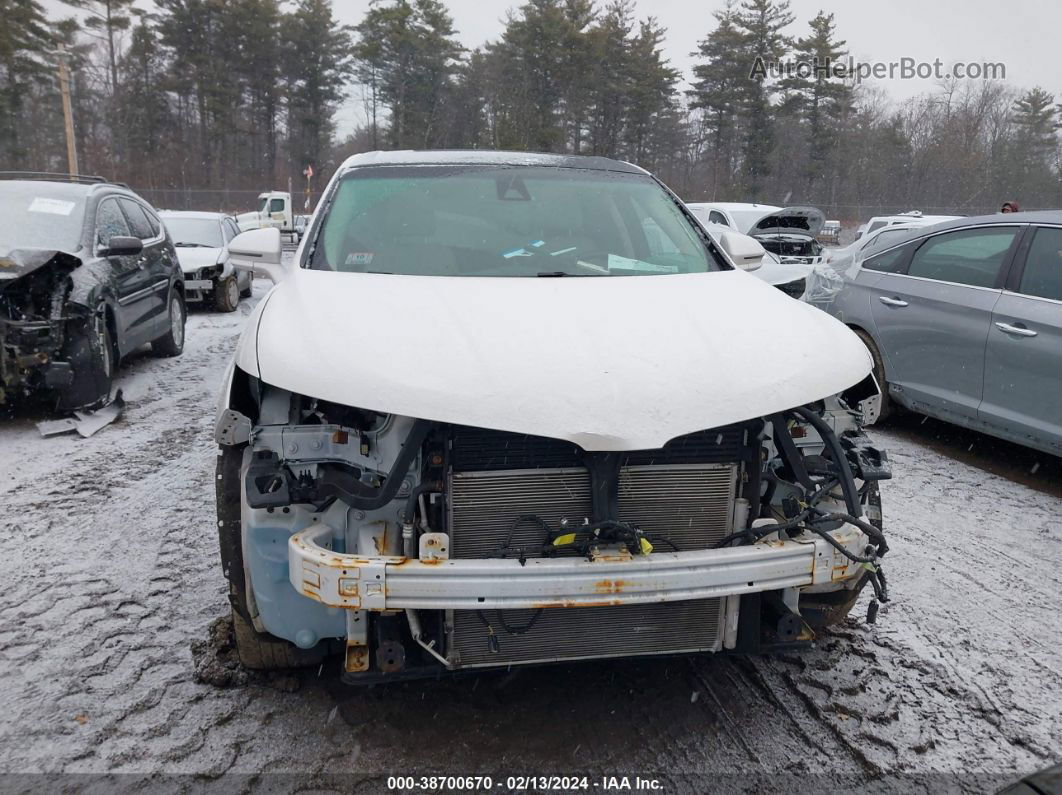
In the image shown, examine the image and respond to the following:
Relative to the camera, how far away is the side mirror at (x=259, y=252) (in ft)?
12.4

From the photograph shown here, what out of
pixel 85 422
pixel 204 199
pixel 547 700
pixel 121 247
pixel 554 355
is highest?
pixel 204 199

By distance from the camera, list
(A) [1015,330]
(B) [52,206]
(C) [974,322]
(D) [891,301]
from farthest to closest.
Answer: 1. (B) [52,206]
2. (D) [891,301]
3. (C) [974,322]
4. (A) [1015,330]

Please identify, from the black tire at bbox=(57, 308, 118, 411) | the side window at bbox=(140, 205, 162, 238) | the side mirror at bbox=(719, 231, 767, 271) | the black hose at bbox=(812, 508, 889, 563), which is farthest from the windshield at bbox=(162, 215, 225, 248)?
the black hose at bbox=(812, 508, 889, 563)

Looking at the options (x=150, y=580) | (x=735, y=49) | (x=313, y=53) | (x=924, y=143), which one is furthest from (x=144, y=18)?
(x=150, y=580)

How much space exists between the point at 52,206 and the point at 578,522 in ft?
20.2

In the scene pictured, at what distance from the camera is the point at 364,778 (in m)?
2.29

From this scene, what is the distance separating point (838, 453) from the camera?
7.95 ft

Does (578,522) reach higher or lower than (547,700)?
higher

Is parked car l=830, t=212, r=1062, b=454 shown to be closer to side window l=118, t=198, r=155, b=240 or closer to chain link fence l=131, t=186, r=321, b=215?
side window l=118, t=198, r=155, b=240

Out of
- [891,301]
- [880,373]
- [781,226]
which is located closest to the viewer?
[891,301]

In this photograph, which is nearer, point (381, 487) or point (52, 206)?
point (381, 487)

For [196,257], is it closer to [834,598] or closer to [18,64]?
[834,598]

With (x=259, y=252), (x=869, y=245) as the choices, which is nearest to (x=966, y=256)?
(x=869, y=245)

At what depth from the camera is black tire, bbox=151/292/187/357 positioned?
816cm
